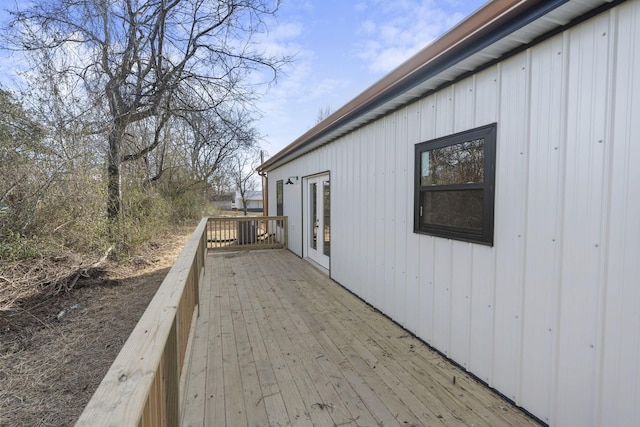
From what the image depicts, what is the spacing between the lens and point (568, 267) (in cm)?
173

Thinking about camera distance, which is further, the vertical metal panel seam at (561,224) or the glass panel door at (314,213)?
the glass panel door at (314,213)

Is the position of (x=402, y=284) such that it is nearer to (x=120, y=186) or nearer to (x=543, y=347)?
(x=543, y=347)

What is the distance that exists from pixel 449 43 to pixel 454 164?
888 millimetres

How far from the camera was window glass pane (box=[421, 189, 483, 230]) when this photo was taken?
2357 millimetres

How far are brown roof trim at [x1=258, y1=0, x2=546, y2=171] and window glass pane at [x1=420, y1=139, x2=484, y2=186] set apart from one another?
670 millimetres

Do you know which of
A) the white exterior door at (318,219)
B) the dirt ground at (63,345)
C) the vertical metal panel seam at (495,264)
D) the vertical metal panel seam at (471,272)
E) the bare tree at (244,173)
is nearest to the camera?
the vertical metal panel seam at (495,264)

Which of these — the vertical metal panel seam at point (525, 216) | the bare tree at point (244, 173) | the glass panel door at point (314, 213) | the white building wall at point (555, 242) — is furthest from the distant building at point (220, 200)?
the vertical metal panel seam at point (525, 216)

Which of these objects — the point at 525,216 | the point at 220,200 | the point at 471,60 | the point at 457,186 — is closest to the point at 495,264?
the point at 525,216

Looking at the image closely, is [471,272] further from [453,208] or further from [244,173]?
[244,173]

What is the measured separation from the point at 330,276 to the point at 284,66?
4647 mm

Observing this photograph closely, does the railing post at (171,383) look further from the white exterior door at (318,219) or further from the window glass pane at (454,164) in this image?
the white exterior door at (318,219)

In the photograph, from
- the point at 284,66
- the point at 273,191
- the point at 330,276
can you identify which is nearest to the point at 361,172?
the point at 330,276

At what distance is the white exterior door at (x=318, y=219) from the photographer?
221 inches

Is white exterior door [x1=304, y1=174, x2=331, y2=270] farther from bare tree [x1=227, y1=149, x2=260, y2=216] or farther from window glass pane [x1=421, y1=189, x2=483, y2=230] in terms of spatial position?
bare tree [x1=227, y1=149, x2=260, y2=216]
